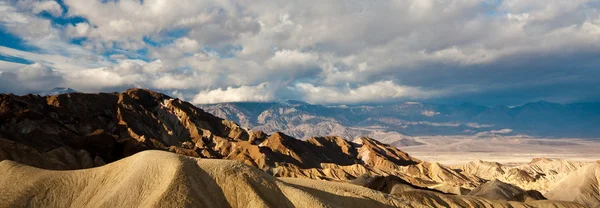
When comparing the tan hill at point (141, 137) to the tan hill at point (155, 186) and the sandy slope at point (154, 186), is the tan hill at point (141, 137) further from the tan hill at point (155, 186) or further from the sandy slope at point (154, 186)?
the tan hill at point (155, 186)

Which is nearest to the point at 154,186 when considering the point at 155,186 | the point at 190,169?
the point at 155,186

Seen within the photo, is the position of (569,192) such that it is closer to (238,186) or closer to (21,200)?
(238,186)

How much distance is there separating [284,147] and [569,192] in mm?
93668

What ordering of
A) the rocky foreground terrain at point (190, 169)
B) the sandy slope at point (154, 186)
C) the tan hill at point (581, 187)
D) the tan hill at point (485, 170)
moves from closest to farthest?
the sandy slope at point (154, 186), the rocky foreground terrain at point (190, 169), the tan hill at point (581, 187), the tan hill at point (485, 170)

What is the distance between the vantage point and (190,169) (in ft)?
111

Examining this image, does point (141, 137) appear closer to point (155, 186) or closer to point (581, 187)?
point (155, 186)

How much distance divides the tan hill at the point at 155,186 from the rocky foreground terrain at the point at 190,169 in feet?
0.29

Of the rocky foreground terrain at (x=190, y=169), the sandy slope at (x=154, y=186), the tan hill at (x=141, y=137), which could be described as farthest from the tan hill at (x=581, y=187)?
the sandy slope at (x=154, y=186)

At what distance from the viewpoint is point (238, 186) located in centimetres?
3353

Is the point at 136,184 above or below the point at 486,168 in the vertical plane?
above

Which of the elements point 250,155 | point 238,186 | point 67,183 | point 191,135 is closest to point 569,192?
point 250,155

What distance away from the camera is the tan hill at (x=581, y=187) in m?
101

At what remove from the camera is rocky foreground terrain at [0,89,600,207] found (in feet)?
110

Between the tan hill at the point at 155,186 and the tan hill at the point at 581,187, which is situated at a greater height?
the tan hill at the point at 155,186
